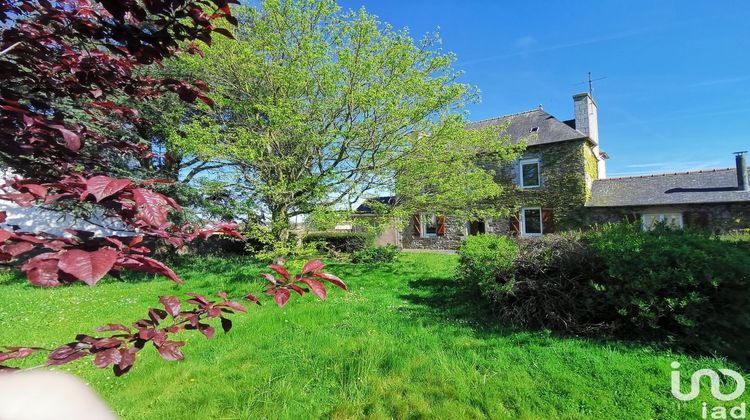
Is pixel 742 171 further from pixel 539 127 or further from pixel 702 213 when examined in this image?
pixel 539 127

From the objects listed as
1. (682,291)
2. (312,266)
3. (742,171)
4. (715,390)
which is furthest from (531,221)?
(312,266)

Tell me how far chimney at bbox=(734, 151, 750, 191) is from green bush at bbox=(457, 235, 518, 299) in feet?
47.1

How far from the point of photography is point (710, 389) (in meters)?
3.07

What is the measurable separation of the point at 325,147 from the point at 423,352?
22.0 ft

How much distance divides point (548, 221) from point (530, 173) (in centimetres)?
270

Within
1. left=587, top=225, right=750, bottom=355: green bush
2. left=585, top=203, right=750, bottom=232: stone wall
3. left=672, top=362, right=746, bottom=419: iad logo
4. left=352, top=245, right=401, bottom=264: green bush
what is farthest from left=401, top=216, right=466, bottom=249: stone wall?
left=672, top=362, right=746, bottom=419: iad logo

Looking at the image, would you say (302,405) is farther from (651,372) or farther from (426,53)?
(426,53)

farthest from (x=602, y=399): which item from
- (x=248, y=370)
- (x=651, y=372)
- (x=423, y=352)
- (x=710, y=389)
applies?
(x=248, y=370)

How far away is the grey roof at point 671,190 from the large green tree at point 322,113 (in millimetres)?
10508

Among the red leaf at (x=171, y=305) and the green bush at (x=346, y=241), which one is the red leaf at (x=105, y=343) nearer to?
the red leaf at (x=171, y=305)

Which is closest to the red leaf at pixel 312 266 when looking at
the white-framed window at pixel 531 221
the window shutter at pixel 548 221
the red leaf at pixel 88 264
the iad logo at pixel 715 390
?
the red leaf at pixel 88 264

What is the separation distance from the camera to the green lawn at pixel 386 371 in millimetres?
2938

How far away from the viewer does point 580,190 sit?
666 inches

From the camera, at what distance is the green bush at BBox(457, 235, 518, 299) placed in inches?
208
